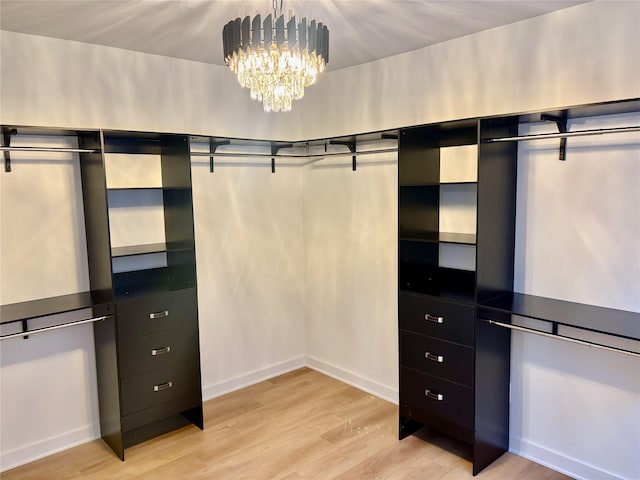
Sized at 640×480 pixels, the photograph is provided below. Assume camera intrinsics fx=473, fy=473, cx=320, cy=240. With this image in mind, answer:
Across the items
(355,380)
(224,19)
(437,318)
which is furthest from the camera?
(355,380)

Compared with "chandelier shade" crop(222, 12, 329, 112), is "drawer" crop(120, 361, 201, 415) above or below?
below

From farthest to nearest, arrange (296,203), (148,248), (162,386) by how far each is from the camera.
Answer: (296,203)
(148,248)
(162,386)

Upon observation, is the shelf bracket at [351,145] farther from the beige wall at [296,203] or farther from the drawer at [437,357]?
the drawer at [437,357]

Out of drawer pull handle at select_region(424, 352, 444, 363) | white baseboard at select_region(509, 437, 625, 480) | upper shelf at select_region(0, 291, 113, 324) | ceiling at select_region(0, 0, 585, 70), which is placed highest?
ceiling at select_region(0, 0, 585, 70)

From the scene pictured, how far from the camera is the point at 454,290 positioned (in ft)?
10.0

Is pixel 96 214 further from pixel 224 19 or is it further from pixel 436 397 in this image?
pixel 436 397

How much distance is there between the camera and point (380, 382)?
3818mm

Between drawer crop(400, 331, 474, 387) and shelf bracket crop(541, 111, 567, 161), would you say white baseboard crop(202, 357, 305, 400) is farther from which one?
shelf bracket crop(541, 111, 567, 161)

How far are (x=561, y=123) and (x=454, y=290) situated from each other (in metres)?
1.16

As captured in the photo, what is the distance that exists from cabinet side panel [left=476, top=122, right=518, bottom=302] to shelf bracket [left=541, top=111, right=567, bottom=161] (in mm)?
265

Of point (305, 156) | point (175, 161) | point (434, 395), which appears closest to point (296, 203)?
point (305, 156)

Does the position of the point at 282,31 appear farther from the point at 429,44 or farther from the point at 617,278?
the point at 617,278

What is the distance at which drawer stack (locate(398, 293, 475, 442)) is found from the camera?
2783 mm

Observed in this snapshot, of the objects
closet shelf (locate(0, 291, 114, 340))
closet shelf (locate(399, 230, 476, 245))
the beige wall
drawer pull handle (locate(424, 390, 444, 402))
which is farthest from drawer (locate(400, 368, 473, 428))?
closet shelf (locate(0, 291, 114, 340))
